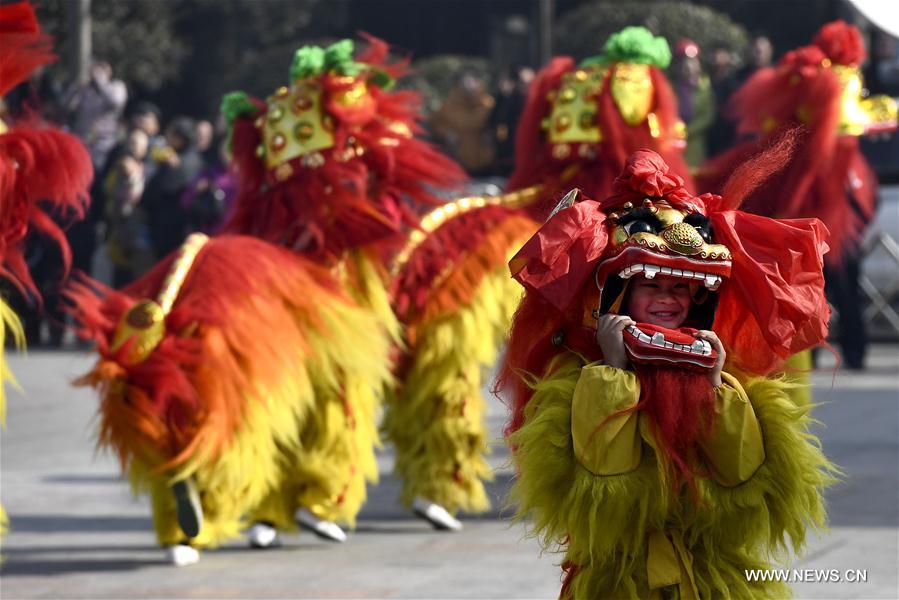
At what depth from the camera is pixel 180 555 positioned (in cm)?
620

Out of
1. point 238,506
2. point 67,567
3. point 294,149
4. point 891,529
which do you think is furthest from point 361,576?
point 891,529

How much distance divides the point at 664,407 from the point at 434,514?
3234 millimetres

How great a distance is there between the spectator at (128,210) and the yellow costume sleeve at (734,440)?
10021mm

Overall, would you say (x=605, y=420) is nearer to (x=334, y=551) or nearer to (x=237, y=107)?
(x=334, y=551)

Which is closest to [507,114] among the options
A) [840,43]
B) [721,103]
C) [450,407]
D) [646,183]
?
[721,103]

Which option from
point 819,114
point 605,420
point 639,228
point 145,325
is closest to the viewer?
point 605,420

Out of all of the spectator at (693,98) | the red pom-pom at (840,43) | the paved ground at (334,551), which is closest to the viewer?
the paved ground at (334,551)

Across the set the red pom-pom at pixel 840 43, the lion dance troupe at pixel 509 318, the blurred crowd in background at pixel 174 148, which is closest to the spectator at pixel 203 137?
the blurred crowd in background at pixel 174 148

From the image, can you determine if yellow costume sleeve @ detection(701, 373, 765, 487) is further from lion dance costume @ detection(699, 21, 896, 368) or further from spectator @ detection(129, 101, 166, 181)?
spectator @ detection(129, 101, 166, 181)

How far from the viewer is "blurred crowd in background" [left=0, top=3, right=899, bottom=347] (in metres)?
12.9

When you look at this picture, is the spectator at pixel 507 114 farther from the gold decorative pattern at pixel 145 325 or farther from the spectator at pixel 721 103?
the gold decorative pattern at pixel 145 325

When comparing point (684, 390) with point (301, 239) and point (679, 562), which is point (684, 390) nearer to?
point (679, 562)

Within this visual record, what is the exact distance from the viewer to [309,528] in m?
6.53

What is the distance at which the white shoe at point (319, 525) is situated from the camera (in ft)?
21.3
